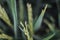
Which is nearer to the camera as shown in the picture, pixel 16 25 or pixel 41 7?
pixel 16 25

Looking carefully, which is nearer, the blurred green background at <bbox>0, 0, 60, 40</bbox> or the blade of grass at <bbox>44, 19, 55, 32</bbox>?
the blurred green background at <bbox>0, 0, 60, 40</bbox>

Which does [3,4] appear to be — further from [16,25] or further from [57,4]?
[57,4]

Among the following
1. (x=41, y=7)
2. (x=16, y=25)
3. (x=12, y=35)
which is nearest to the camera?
(x=16, y=25)

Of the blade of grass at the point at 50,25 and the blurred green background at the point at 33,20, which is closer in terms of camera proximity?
the blurred green background at the point at 33,20

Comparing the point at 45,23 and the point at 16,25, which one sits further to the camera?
the point at 45,23

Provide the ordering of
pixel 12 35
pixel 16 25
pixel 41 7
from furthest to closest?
pixel 41 7
pixel 12 35
pixel 16 25

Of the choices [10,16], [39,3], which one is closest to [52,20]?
[39,3]

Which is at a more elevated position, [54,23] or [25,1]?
[25,1]

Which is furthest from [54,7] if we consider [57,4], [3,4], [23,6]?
[3,4]

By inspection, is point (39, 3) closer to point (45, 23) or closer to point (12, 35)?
point (45, 23)

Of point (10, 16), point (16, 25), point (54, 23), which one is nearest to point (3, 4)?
point (10, 16)
